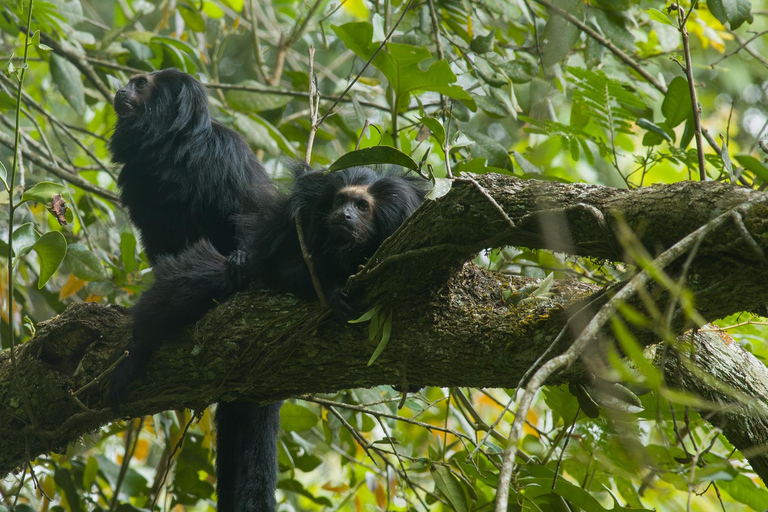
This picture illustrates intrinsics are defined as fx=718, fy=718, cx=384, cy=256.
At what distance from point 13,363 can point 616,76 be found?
3073mm

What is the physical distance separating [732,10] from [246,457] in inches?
103

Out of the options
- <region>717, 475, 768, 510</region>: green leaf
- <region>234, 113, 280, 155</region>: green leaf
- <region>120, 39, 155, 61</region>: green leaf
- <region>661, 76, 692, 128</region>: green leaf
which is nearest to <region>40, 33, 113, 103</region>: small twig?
<region>120, 39, 155, 61</region>: green leaf

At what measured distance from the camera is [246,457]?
3.05m

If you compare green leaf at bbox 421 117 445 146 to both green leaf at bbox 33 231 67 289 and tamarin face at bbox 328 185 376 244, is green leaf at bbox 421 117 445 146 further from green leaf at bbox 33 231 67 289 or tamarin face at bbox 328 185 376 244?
green leaf at bbox 33 231 67 289

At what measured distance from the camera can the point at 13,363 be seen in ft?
9.08

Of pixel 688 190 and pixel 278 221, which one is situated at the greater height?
pixel 278 221

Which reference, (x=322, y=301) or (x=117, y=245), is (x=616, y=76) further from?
(x=117, y=245)

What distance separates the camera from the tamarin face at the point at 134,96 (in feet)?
13.0

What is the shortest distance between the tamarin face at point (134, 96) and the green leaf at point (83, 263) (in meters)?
0.92

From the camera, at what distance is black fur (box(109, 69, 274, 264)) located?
365 cm

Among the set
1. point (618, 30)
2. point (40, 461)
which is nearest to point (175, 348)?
point (40, 461)

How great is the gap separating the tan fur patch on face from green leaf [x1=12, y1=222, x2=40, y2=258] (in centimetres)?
116

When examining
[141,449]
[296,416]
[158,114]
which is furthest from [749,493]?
[141,449]

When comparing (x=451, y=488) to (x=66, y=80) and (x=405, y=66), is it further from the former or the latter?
(x=66, y=80)
